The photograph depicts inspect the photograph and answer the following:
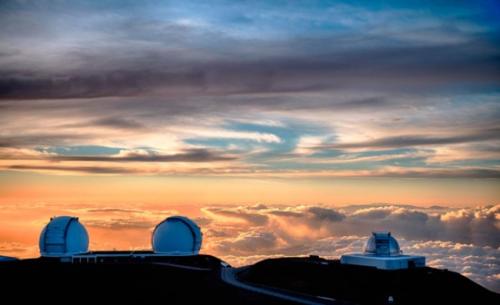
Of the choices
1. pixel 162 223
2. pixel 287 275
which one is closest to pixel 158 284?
pixel 287 275

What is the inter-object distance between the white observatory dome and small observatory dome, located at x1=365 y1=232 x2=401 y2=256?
2940 centimetres

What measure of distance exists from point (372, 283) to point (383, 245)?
41.2 ft

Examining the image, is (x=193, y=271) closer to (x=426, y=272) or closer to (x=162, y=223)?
(x=162, y=223)

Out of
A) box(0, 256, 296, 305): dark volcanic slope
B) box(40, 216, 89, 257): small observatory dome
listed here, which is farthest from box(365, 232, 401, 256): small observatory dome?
box(40, 216, 89, 257): small observatory dome

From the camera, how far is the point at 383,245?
8450 cm

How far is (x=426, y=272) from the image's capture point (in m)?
79.9

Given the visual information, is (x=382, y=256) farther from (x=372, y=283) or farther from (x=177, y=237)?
(x=177, y=237)

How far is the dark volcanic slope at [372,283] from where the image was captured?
66.8 metres

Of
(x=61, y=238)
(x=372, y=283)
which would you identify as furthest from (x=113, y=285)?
(x=372, y=283)

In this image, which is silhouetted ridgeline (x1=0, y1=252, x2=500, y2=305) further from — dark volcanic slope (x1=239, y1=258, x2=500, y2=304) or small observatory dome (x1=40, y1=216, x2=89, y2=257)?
small observatory dome (x1=40, y1=216, x2=89, y2=257)

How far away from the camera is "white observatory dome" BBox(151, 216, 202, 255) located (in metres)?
99.1

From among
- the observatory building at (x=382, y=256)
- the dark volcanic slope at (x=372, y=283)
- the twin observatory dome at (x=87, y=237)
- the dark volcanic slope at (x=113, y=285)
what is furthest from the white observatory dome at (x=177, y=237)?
the observatory building at (x=382, y=256)

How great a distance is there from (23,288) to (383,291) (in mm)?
39623

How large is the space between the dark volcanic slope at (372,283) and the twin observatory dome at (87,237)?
15957 mm
